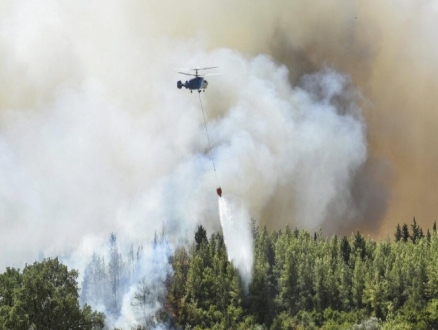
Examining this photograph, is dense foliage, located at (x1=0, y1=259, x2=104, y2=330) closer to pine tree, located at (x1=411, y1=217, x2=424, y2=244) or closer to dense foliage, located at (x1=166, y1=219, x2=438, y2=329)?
dense foliage, located at (x1=166, y1=219, x2=438, y2=329)

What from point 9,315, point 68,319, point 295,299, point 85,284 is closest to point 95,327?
point 68,319

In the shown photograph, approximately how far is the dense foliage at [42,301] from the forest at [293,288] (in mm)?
40368

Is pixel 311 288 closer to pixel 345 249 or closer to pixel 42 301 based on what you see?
pixel 345 249

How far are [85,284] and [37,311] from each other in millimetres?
72264

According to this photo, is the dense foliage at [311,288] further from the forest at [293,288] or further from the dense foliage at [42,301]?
the dense foliage at [42,301]

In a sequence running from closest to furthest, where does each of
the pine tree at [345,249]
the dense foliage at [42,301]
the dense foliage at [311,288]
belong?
the dense foliage at [42,301] < the dense foliage at [311,288] < the pine tree at [345,249]

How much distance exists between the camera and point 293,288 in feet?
403

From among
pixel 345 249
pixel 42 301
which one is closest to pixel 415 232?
pixel 345 249

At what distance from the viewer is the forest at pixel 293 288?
4530 inches

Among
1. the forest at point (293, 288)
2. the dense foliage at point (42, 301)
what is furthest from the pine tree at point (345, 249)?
the dense foliage at point (42, 301)

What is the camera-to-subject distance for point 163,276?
428 ft

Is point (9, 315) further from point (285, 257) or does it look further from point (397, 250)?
point (397, 250)

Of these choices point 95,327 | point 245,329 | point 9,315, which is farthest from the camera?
point 245,329

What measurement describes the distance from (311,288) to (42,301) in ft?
188
